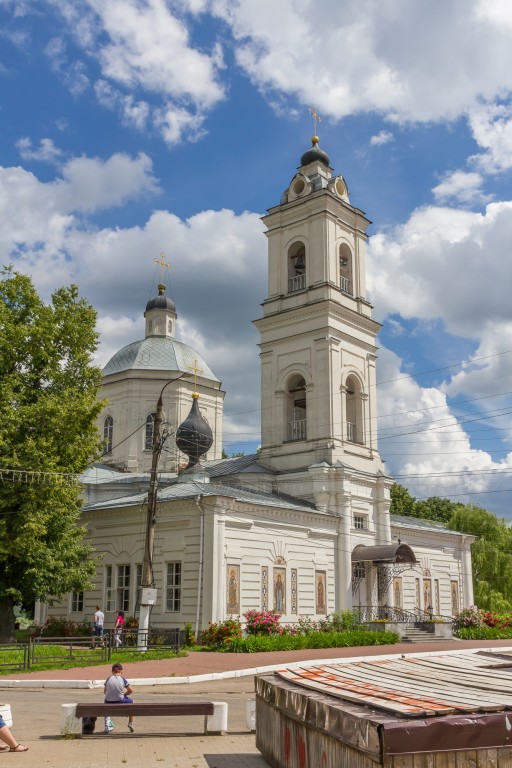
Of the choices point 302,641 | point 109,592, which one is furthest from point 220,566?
→ point 109,592

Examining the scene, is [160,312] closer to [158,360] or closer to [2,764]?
[158,360]

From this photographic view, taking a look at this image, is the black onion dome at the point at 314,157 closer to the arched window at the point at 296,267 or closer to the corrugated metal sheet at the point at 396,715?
the arched window at the point at 296,267

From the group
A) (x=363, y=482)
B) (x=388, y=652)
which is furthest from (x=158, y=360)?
(x=388, y=652)

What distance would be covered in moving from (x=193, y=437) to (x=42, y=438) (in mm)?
11912

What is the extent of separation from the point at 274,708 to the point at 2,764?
3.42m

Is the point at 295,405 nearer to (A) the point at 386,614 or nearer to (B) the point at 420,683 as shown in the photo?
(A) the point at 386,614

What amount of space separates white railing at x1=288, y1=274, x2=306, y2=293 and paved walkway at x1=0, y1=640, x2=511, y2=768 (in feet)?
68.1

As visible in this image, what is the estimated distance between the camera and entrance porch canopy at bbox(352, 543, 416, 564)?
117ft

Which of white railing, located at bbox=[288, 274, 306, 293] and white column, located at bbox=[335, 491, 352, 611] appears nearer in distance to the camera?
white column, located at bbox=[335, 491, 352, 611]

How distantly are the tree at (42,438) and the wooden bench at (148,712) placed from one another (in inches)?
550

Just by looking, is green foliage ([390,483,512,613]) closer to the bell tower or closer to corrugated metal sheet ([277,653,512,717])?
the bell tower

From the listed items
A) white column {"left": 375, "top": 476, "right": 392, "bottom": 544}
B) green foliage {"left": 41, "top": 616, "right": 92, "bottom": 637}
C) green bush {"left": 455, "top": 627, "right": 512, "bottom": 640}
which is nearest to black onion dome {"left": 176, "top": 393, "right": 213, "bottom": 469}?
white column {"left": 375, "top": 476, "right": 392, "bottom": 544}

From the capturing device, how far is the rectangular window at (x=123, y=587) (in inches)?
1275

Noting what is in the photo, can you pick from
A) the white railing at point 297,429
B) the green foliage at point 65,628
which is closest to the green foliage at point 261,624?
the green foliage at point 65,628
